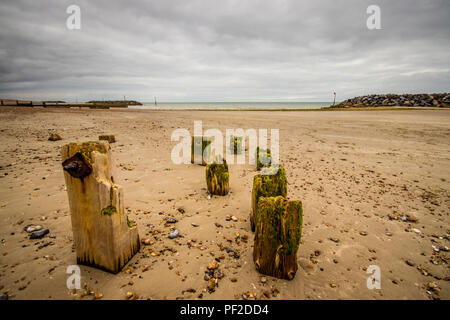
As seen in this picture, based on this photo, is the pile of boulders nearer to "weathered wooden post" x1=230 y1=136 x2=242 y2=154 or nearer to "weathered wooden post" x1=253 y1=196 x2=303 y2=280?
"weathered wooden post" x1=230 y1=136 x2=242 y2=154

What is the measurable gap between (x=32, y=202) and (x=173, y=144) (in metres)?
6.77

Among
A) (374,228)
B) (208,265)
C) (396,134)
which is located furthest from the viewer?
(396,134)

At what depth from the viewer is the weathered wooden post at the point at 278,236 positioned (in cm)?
260

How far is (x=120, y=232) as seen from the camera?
2.64 metres

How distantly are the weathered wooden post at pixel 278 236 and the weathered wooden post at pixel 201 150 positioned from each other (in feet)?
16.4

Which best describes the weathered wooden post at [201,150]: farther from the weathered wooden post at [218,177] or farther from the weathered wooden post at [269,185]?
the weathered wooden post at [269,185]

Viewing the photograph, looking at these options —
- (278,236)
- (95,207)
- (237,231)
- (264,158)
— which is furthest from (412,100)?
(95,207)

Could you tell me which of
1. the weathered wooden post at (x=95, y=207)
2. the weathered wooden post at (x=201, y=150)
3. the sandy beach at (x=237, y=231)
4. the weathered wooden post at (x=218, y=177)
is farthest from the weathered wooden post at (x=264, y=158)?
the weathered wooden post at (x=95, y=207)

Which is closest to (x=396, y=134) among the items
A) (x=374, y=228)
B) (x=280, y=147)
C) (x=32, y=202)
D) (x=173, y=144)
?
(x=280, y=147)

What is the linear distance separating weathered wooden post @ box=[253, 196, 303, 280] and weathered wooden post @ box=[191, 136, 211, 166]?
4996 millimetres

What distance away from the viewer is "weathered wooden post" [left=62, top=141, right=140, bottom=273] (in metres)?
2.28

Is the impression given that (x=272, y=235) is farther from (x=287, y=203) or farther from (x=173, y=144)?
(x=173, y=144)
